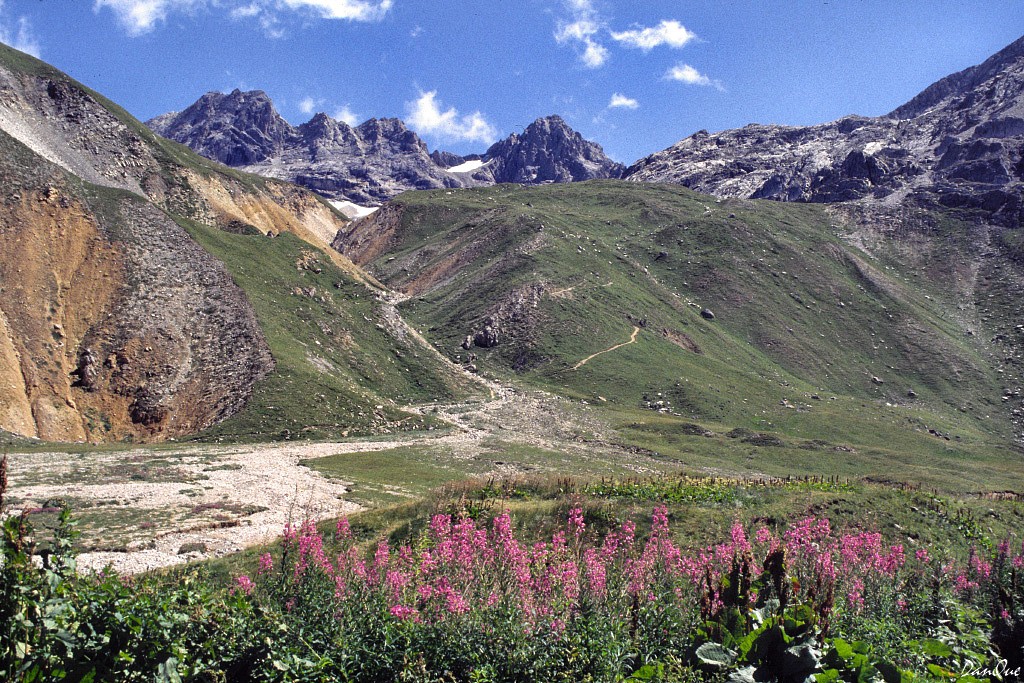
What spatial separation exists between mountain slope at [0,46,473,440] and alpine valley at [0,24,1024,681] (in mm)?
284

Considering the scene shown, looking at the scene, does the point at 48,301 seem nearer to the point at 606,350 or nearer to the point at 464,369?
the point at 464,369

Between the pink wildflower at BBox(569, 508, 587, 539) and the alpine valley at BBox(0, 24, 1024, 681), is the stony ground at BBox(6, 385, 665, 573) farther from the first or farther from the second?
the pink wildflower at BBox(569, 508, 587, 539)

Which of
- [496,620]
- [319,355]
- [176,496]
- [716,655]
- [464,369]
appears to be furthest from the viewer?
[464,369]

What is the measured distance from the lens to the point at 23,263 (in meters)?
57.8

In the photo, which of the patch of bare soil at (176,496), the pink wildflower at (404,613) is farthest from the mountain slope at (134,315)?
the pink wildflower at (404,613)

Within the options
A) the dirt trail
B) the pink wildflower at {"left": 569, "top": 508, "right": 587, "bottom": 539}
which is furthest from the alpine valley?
the pink wildflower at {"left": 569, "top": 508, "right": 587, "bottom": 539}

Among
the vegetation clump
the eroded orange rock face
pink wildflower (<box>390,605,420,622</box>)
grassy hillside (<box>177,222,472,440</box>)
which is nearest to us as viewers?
the vegetation clump

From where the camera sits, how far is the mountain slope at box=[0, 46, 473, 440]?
52844 millimetres

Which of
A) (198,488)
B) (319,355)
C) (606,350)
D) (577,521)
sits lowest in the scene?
(198,488)

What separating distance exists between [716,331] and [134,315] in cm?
9683

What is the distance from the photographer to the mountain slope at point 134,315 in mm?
52844

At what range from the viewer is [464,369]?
3617 inches

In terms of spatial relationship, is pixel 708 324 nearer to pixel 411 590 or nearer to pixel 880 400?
pixel 880 400

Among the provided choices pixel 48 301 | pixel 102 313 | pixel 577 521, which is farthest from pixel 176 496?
pixel 48 301
